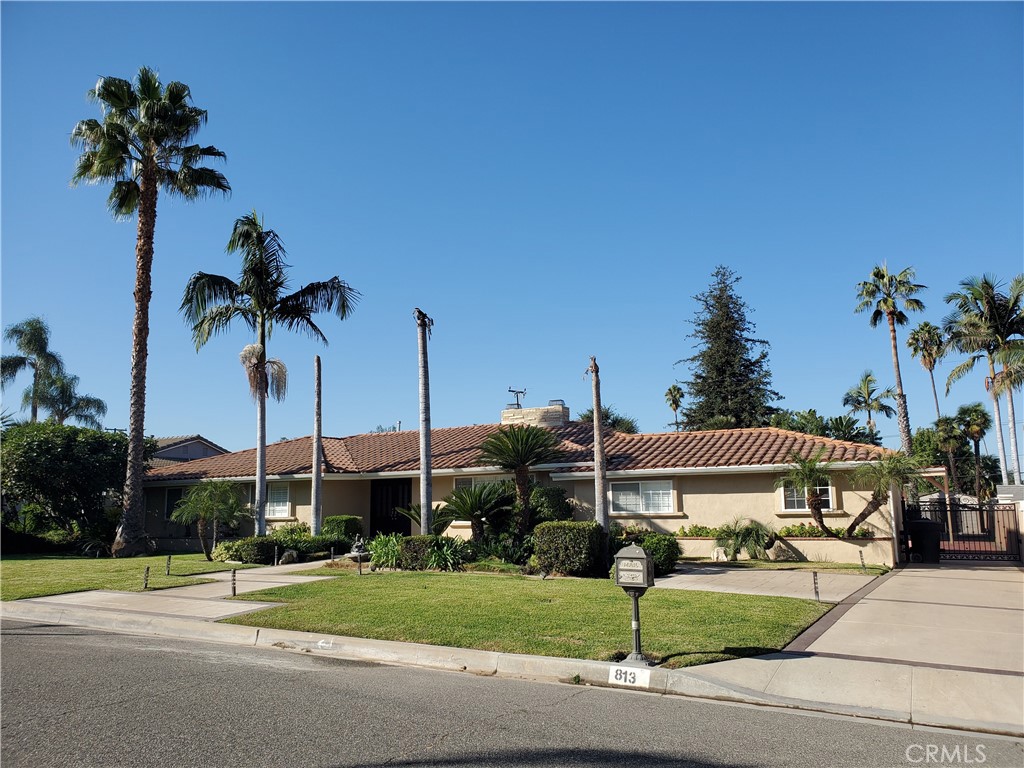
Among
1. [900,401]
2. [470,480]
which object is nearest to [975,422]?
[900,401]

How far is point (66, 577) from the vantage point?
1708 cm

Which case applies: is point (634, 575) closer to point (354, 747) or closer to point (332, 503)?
point (354, 747)

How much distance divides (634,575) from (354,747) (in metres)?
3.56

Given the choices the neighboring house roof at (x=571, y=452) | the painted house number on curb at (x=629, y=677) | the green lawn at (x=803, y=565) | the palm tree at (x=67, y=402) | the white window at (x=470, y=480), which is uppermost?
the palm tree at (x=67, y=402)

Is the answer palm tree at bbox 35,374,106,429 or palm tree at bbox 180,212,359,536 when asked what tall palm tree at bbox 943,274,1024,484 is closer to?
palm tree at bbox 180,212,359,536

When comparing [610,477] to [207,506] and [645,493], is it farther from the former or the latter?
[207,506]

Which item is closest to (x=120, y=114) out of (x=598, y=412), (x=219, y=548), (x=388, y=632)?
(x=219, y=548)

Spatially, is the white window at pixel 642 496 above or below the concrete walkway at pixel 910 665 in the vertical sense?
above

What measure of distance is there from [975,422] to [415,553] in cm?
5322

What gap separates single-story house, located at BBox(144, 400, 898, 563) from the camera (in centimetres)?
2111

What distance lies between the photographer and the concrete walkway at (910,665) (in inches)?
→ 274

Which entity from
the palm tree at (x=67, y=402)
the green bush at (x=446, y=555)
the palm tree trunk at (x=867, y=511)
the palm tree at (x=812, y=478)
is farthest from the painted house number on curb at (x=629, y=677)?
the palm tree at (x=67, y=402)

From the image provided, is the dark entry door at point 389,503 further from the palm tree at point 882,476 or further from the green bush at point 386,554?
the palm tree at point 882,476

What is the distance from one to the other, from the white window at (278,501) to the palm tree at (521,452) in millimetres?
10265
